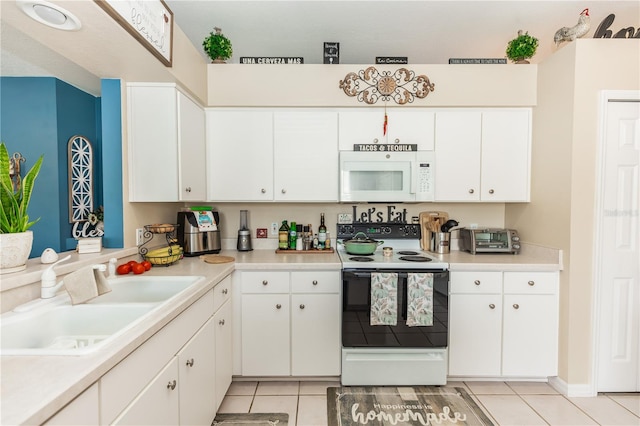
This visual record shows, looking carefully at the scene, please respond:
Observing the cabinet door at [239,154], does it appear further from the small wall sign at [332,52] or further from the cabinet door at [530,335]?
the cabinet door at [530,335]

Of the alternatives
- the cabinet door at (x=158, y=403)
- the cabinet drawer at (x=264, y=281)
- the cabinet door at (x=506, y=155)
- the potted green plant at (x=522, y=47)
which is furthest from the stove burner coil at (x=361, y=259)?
the potted green plant at (x=522, y=47)

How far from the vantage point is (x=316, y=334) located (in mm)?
2232

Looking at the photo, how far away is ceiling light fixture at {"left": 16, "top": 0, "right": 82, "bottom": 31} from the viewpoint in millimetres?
1188

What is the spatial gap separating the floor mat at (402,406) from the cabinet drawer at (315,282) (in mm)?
730

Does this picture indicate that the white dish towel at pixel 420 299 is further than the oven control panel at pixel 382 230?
No

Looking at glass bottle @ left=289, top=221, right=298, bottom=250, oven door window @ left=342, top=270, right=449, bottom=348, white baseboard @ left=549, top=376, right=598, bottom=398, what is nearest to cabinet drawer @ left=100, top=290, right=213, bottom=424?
oven door window @ left=342, top=270, right=449, bottom=348

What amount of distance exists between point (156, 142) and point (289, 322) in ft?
5.16

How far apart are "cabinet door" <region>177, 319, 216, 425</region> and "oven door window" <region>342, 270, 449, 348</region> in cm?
91

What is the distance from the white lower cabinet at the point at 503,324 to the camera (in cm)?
223

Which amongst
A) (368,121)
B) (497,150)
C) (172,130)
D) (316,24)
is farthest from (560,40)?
(172,130)

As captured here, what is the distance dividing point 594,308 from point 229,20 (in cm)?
347

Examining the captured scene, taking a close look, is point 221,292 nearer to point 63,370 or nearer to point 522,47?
point 63,370

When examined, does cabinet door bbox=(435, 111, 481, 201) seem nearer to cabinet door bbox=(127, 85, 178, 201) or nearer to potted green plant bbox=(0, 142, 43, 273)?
cabinet door bbox=(127, 85, 178, 201)

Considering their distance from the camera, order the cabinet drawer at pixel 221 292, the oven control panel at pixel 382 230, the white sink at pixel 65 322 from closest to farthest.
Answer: the white sink at pixel 65 322
the cabinet drawer at pixel 221 292
the oven control panel at pixel 382 230
